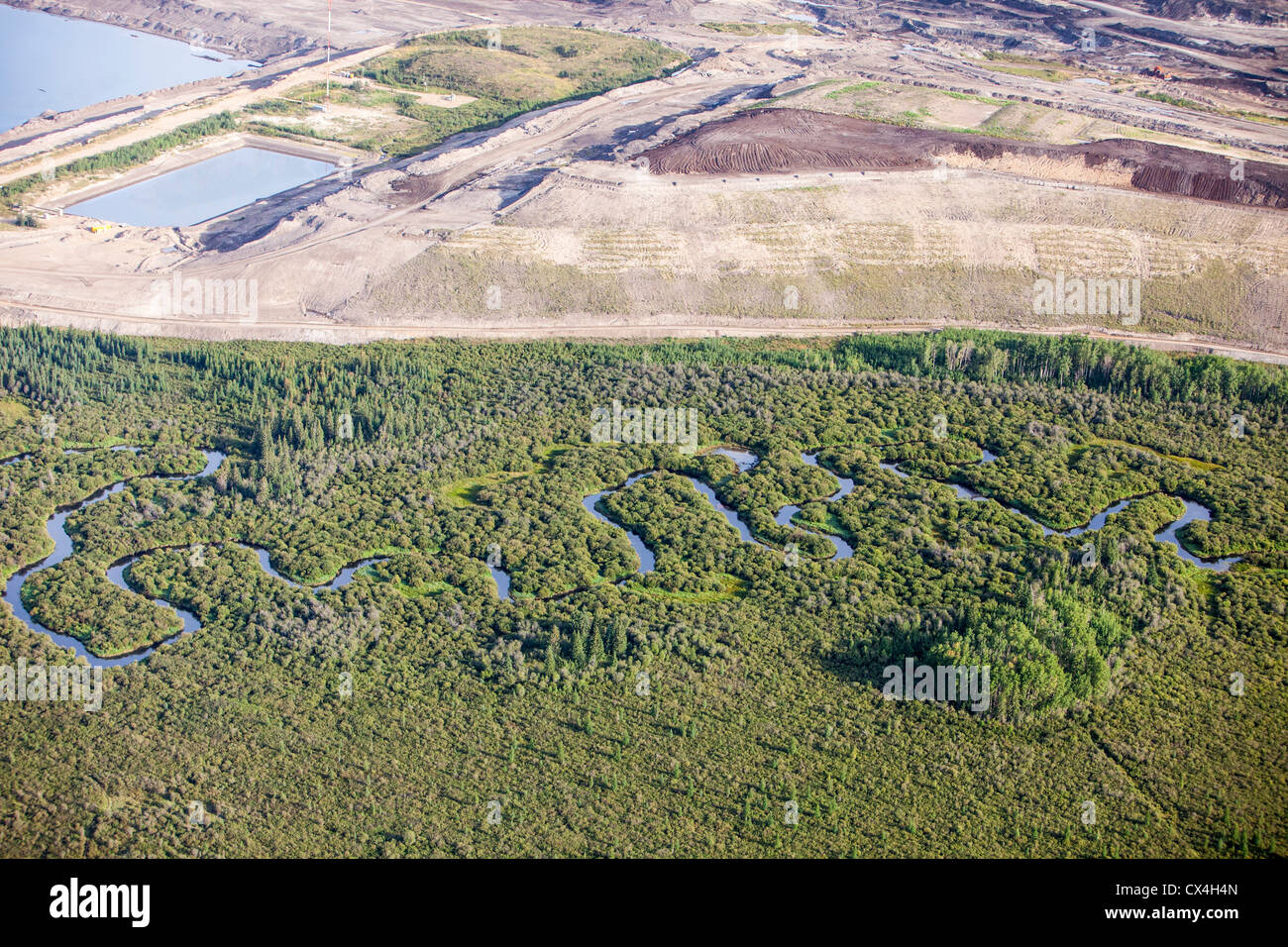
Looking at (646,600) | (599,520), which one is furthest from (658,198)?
(646,600)

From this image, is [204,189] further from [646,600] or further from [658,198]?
[646,600]

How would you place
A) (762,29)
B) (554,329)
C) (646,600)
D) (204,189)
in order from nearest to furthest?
(646,600) → (554,329) → (204,189) → (762,29)

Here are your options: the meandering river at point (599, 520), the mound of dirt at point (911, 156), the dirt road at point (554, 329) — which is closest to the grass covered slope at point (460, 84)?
the mound of dirt at point (911, 156)

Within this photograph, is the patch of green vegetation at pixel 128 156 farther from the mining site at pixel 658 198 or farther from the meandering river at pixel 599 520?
the meandering river at pixel 599 520

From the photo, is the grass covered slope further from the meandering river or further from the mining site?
the meandering river

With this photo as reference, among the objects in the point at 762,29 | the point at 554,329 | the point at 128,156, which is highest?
the point at 762,29

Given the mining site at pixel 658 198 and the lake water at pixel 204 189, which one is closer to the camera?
the mining site at pixel 658 198
